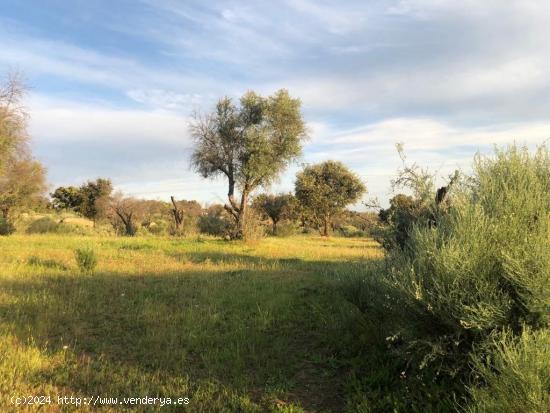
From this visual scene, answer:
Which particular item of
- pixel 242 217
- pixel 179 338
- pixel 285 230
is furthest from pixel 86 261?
pixel 285 230

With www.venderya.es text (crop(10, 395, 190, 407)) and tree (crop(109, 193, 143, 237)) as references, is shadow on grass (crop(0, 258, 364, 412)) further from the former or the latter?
tree (crop(109, 193, 143, 237))

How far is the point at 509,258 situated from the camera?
3.79 metres

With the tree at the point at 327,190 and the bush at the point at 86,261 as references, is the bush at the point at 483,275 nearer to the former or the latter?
the bush at the point at 86,261

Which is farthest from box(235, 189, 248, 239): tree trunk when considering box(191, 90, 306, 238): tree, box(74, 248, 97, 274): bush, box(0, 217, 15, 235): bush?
box(0, 217, 15, 235): bush

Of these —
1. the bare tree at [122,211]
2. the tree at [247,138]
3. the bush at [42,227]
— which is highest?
the tree at [247,138]

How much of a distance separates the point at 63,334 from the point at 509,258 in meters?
6.12

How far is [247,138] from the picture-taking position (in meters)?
24.8

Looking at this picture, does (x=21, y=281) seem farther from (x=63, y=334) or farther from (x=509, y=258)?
(x=509, y=258)

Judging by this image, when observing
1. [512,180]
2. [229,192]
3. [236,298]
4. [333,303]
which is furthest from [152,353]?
[229,192]

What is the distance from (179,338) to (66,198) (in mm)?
47735

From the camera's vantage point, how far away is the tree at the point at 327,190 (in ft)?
131

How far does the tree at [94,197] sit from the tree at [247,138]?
65.6 feet

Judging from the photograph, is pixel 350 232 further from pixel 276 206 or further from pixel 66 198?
pixel 66 198

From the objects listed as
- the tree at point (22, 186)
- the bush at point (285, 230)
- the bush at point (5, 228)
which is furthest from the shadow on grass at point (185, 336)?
the bush at point (285, 230)
